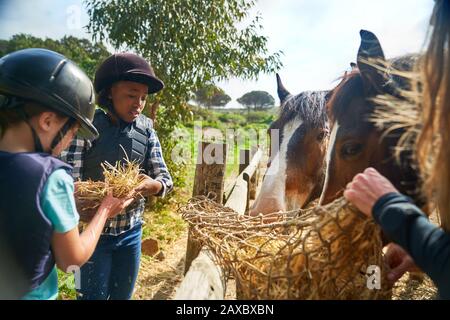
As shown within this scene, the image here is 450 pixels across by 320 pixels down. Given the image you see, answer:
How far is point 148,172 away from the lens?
2592 mm

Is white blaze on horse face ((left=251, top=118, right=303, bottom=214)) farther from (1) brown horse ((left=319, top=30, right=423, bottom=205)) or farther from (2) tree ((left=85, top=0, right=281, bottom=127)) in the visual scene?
(2) tree ((left=85, top=0, right=281, bottom=127))

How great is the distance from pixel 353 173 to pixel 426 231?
35.5 inches

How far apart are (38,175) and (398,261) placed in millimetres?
1738

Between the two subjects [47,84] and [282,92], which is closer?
[47,84]

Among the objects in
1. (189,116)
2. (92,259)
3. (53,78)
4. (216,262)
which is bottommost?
(92,259)

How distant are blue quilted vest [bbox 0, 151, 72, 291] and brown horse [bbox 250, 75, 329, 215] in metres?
1.64

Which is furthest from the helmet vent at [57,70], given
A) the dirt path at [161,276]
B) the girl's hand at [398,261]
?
the dirt path at [161,276]

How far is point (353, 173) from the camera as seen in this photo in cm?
186

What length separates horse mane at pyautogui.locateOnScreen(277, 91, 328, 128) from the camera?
2.89 m

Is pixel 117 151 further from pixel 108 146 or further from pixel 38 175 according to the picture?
pixel 38 175

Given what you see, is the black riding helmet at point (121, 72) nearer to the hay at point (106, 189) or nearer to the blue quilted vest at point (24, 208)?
the hay at point (106, 189)

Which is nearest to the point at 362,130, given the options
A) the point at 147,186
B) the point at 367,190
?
the point at 367,190
